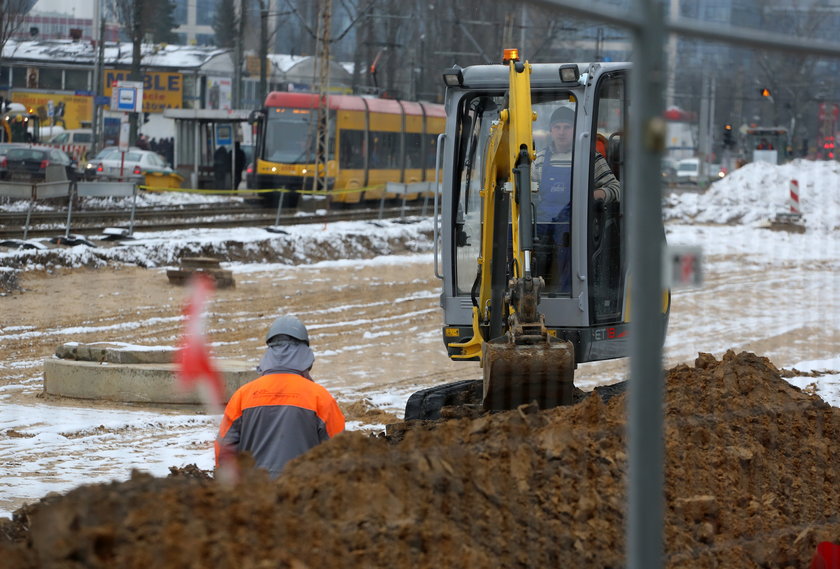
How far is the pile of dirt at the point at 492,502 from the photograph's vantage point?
3502 millimetres

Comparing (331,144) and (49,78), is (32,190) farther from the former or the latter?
(49,78)

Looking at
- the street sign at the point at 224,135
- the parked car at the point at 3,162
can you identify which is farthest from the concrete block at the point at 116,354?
the street sign at the point at 224,135

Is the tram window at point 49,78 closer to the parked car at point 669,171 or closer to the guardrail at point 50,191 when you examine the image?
the guardrail at point 50,191

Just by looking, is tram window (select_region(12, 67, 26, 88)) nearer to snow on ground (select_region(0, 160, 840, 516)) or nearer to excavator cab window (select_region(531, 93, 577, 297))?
snow on ground (select_region(0, 160, 840, 516))

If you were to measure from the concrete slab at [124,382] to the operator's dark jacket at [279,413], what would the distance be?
4837 millimetres

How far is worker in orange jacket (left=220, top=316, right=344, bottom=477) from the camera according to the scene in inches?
212

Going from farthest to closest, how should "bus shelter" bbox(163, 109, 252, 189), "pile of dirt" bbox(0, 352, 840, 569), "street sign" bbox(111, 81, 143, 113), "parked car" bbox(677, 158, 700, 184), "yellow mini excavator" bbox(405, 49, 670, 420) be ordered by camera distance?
"bus shelter" bbox(163, 109, 252, 189)
"street sign" bbox(111, 81, 143, 113)
"yellow mini excavator" bbox(405, 49, 670, 420)
"parked car" bbox(677, 158, 700, 184)
"pile of dirt" bbox(0, 352, 840, 569)

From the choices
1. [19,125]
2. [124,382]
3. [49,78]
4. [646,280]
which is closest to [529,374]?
[646,280]

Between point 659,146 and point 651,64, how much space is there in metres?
0.20

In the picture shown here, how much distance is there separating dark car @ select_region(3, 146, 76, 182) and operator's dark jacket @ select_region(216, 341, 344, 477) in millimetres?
28118

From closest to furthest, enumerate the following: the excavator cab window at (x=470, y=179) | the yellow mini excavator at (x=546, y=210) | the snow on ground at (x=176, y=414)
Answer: the snow on ground at (x=176, y=414) → the yellow mini excavator at (x=546, y=210) → the excavator cab window at (x=470, y=179)

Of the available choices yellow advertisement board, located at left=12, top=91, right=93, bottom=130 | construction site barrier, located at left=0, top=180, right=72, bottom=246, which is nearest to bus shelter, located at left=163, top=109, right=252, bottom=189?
yellow advertisement board, located at left=12, top=91, right=93, bottom=130

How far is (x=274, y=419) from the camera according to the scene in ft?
17.7

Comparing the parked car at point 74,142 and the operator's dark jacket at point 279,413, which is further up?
the parked car at point 74,142
